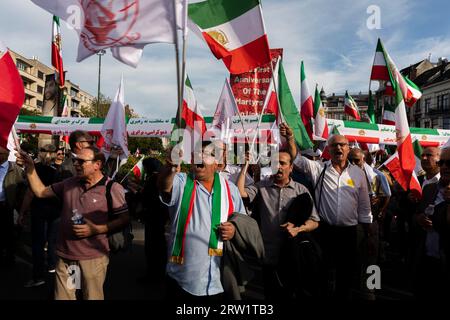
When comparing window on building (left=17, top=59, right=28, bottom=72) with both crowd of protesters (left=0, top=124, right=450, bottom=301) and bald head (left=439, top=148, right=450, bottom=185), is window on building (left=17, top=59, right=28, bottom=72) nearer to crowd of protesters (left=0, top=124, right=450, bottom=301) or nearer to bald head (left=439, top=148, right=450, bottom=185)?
crowd of protesters (left=0, top=124, right=450, bottom=301)

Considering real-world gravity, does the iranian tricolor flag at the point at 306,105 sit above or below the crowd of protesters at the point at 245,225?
above

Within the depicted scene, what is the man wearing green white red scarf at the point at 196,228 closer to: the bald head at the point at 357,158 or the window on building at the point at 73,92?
the bald head at the point at 357,158

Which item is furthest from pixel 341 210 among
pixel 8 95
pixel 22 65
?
pixel 22 65

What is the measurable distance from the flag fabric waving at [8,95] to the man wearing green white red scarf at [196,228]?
1.55m

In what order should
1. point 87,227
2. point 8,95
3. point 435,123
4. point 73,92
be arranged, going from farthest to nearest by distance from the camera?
point 73,92
point 435,123
point 8,95
point 87,227

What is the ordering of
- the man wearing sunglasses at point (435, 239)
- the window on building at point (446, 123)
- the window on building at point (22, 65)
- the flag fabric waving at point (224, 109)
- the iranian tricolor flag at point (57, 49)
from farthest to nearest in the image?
the window on building at point (22, 65), the window on building at point (446, 123), the iranian tricolor flag at point (57, 49), the flag fabric waving at point (224, 109), the man wearing sunglasses at point (435, 239)

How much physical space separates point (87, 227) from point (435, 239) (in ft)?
8.92

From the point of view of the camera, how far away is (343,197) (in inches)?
153

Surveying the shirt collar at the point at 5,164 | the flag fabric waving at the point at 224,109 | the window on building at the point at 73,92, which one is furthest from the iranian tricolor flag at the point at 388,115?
the window on building at the point at 73,92

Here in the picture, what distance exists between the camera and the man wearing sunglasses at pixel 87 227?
295 centimetres

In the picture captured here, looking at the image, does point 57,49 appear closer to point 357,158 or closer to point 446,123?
point 357,158

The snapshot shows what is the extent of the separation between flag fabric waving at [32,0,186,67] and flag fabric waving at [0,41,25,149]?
2.12ft

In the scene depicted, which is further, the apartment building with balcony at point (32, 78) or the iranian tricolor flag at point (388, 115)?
the apartment building with balcony at point (32, 78)

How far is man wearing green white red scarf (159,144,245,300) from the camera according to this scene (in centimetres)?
263
